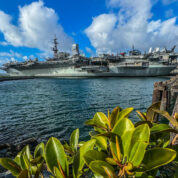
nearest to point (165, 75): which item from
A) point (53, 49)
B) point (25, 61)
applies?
point (53, 49)

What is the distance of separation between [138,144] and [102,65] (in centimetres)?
5192

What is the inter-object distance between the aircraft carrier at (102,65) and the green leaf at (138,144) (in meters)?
43.0

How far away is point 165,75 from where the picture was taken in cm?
4353

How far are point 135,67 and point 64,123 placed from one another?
40797 millimetres

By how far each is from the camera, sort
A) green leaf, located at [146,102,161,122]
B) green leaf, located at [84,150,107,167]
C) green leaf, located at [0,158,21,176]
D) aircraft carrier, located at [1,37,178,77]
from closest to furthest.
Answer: green leaf, located at [84,150,107,167] < green leaf, located at [0,158,21,176] < green leaf, located at [146,102,161,122] < aircraft carrier, located at [1,37,178,77]

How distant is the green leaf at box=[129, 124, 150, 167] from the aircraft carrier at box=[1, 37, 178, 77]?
43023 millimetres

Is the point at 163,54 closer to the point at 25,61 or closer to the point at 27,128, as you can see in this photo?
the point at 27,128

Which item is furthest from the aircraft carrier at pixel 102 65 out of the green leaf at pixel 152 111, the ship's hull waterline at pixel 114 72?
the green leaf at pixel 152 111

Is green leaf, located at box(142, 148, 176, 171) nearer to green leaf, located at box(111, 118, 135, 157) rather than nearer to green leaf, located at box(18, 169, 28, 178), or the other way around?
green leaf, located at box(111, 118, 135, 157)

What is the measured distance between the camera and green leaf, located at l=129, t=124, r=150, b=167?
1.95ft

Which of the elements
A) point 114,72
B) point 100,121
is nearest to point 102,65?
point 114,72

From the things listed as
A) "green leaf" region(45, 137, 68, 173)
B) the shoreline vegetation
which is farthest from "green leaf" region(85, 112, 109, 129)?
"green leaf" region(45, 137, 68, 173)

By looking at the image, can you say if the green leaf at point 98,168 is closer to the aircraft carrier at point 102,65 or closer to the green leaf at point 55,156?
the green leaf at point 55,156

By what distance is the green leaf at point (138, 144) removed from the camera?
595 millimetres
